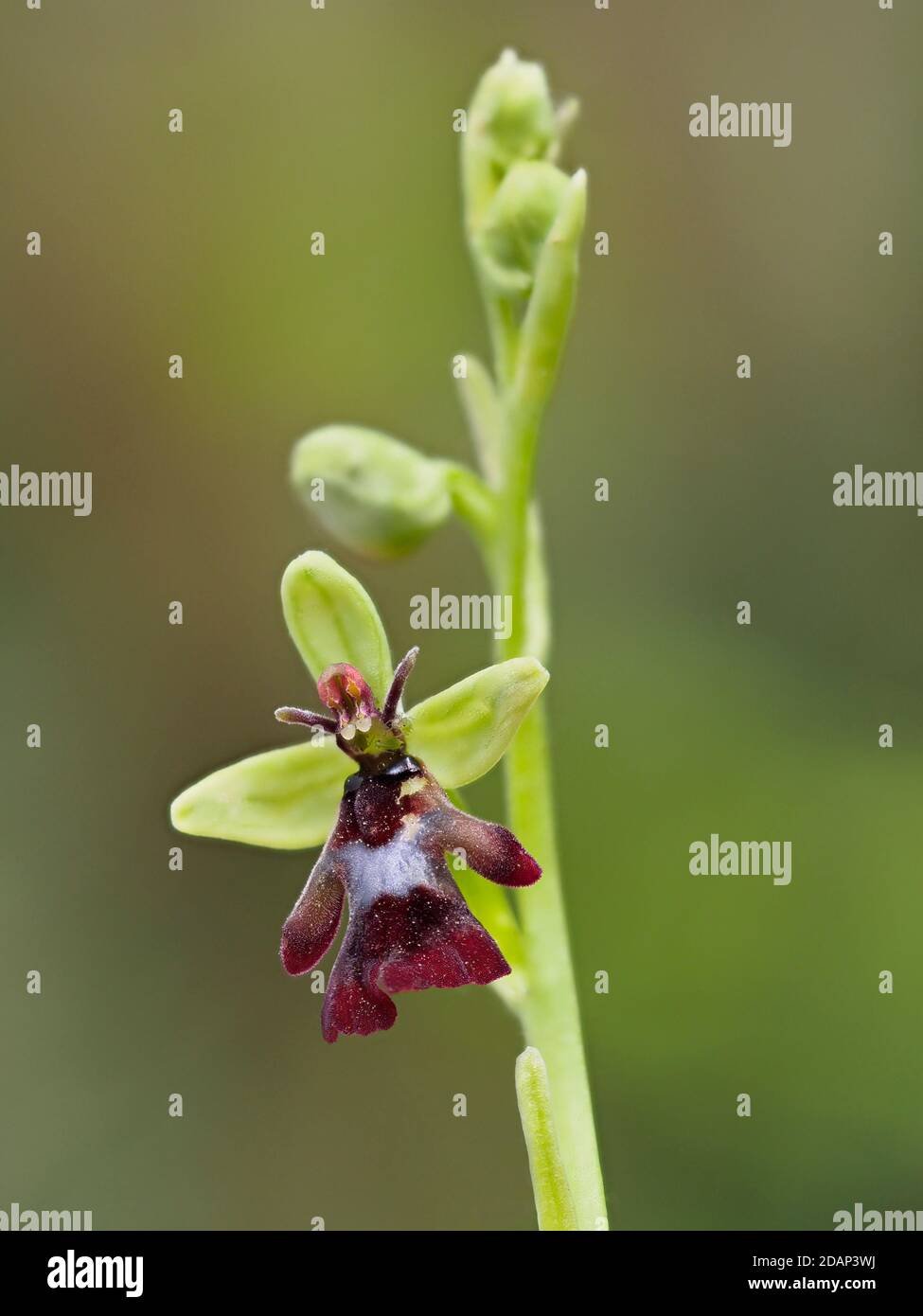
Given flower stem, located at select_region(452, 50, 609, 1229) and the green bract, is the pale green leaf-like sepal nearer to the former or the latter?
flower stem, located at select_region(452, 50, 609, 1229)

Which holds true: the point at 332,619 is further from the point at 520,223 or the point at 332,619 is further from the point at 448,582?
the point at 448,582

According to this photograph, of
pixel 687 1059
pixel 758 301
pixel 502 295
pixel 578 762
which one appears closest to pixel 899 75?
pixel 758 301

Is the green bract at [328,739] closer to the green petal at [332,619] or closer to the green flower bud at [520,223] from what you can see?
the green petal at [332,619]

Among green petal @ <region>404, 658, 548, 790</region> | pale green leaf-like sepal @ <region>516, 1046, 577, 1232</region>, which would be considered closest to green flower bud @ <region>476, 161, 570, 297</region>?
green petal @ <region>404, 658, 548, 790</region>

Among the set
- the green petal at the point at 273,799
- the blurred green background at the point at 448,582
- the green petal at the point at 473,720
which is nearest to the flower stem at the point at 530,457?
the green petal at the point at 473,720
